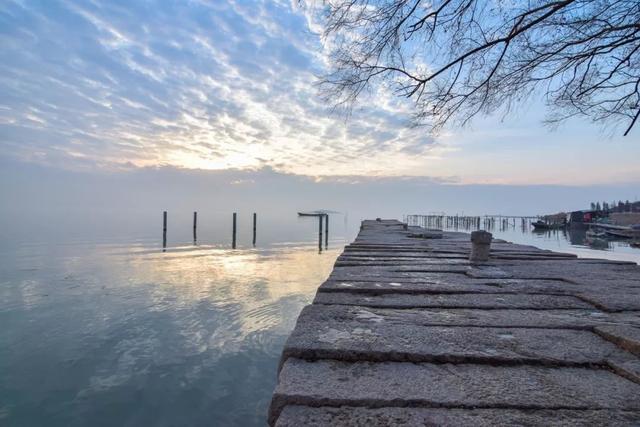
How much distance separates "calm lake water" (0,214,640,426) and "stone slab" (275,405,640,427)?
13.3 feet

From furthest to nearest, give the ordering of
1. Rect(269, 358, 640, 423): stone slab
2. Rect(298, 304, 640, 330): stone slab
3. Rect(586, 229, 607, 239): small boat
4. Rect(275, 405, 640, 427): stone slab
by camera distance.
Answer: Rect(586, 229, 607, 239): small boat, Rect(298, 304, 640, 330): stone slab, Rect(269, 358, 640, 423): stone slab, Rect(275, 405, 640, 427): stone slab

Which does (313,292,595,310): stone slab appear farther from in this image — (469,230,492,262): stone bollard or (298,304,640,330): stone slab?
(469,230,492,262): stone bollard

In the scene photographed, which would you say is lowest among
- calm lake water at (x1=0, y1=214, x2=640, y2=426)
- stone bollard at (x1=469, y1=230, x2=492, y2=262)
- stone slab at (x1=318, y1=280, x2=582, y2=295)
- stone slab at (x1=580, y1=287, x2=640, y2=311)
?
calm lake water at (x1=0, y1=214, x2=640, y2=426)

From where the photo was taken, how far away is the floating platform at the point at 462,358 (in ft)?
4.98

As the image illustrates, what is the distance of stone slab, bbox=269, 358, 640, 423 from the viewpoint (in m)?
1.57

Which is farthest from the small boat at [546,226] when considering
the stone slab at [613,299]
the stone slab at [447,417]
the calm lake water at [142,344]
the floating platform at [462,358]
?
the stone slab at [447,417]

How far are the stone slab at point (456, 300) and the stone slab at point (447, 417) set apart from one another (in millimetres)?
1617

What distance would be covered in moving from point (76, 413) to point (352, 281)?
421 centimetres

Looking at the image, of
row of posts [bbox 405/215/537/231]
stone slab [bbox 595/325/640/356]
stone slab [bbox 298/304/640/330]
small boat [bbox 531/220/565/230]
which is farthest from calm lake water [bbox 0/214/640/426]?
row of posts [bbox 405/215/537/231]

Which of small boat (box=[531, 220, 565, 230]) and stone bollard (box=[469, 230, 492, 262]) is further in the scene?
small boat (box=[531, 220, 565, 230])

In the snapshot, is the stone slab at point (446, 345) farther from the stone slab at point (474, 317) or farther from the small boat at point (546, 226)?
the small boat at point (546, 226)

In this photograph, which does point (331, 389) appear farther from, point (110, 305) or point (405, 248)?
point (110, 305)

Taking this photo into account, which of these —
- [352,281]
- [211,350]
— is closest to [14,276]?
[211,350]

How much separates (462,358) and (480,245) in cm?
429
